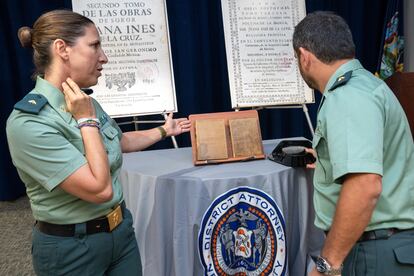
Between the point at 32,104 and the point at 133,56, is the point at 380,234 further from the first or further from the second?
the point at 133,56

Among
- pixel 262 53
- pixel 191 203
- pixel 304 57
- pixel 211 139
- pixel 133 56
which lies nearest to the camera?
pixel 304 57

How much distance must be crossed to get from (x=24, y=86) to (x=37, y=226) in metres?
2.52

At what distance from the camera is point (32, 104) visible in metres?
1.01

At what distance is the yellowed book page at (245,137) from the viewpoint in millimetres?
1891

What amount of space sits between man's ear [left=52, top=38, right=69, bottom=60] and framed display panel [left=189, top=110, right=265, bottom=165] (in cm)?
87

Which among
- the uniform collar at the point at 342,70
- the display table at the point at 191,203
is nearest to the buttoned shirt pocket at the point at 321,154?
the uniform collar at the point at 342,70

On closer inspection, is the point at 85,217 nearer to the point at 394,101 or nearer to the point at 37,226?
the point at 37,226

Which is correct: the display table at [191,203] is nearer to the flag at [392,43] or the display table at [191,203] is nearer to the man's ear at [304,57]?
the man's ear at [304,57]

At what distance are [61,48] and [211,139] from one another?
3.09ft

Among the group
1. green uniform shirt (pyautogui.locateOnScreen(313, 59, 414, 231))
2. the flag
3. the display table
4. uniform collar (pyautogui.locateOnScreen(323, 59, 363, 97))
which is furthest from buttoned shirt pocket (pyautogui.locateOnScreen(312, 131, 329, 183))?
the flag

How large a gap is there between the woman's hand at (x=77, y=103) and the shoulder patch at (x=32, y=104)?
64 mm

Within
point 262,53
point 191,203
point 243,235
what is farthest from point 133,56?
point 243,235

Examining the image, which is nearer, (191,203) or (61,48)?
(61,48)

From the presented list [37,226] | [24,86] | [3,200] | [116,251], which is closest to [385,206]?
[116,251]
